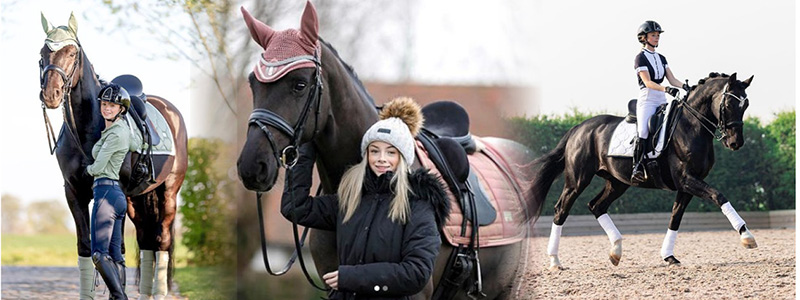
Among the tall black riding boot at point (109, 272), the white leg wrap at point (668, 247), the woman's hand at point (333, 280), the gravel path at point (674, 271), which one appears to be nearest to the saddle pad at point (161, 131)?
the tall black riding boot at point (109, 272)

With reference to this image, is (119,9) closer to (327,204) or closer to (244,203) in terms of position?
(244,203)

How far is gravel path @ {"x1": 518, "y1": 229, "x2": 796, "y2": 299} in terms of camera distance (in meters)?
4.97

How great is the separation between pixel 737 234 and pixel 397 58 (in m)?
3.46

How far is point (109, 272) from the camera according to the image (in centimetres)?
415

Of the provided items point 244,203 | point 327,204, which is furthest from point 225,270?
point 327,204

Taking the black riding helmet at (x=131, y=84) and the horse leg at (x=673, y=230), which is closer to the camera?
the black riding helmet at (x=131, y=84)

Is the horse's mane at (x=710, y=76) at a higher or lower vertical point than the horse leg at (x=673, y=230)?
higher

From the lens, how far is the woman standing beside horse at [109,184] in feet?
13.5

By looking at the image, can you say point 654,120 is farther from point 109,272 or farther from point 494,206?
point 109,272

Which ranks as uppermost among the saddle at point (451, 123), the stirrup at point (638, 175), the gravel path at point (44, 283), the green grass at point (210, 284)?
the saddle at point (451, 123)

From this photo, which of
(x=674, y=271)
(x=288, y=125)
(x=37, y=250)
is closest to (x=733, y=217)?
(x=674, y=271)

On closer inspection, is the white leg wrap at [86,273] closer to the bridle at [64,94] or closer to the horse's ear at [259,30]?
the bridle at [64,94]

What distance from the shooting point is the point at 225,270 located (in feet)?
23.0

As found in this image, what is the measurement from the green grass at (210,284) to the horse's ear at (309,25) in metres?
4.49
